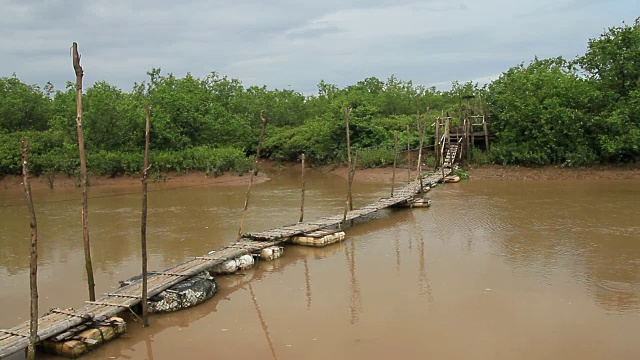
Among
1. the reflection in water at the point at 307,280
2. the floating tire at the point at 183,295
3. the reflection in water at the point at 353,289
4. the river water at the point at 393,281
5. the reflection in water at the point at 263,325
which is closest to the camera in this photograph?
the reflection in water at the point at 263,325

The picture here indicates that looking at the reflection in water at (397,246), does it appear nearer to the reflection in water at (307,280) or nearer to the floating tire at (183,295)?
the reflection in water at (307,280)

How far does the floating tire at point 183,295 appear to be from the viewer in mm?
8148

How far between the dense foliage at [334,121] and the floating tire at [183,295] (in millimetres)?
16320

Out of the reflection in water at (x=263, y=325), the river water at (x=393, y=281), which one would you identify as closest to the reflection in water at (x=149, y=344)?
the river water at (x=393, y=281)

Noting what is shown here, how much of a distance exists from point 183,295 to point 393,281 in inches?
140

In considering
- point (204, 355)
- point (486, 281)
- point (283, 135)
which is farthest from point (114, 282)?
point (283, 135)

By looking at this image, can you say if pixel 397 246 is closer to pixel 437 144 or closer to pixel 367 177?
pixel 367 177

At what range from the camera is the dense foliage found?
2209 centimetres

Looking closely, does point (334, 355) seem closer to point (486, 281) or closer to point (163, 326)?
point (163, 326)

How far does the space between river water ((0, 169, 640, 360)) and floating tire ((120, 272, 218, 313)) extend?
170 millimetres

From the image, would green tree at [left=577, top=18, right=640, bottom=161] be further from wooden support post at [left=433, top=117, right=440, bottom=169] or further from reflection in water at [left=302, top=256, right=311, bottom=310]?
reflection in water at [left=302, top=256, right=311, bottom=310]

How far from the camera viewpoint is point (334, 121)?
27.7 m

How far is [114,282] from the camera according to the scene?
9.87 metres

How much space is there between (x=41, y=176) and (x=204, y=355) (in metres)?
22.5
